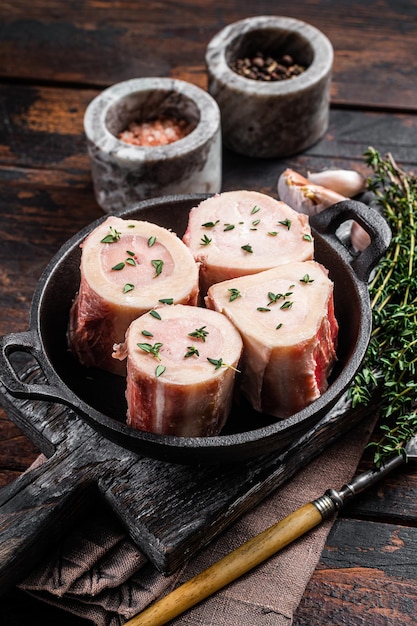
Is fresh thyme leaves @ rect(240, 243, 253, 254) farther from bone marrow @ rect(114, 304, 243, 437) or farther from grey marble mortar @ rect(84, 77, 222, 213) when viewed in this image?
grey marble mortar @ rect(84, 77, 222, 213)

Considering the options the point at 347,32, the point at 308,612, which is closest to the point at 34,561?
the point at 308,612

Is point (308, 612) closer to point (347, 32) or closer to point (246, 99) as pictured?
point (246, 99)

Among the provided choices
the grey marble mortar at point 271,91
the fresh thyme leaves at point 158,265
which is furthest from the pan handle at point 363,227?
the grey marble mortar at point 271,91

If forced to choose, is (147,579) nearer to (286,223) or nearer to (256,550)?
(256,550)

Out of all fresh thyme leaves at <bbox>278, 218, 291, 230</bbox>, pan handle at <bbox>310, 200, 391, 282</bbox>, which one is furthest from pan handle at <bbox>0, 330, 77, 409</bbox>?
pan handle at <bbox>310, 200, 391, 282</bbox>

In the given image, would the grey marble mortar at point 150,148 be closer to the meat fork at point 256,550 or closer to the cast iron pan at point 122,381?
the cast iron pan at point 122,381

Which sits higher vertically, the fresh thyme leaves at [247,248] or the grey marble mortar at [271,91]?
the fresh thyme leaves at [247,248]

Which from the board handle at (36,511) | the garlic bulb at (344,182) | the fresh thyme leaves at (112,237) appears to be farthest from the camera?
the garlic bulb at (344,182)
